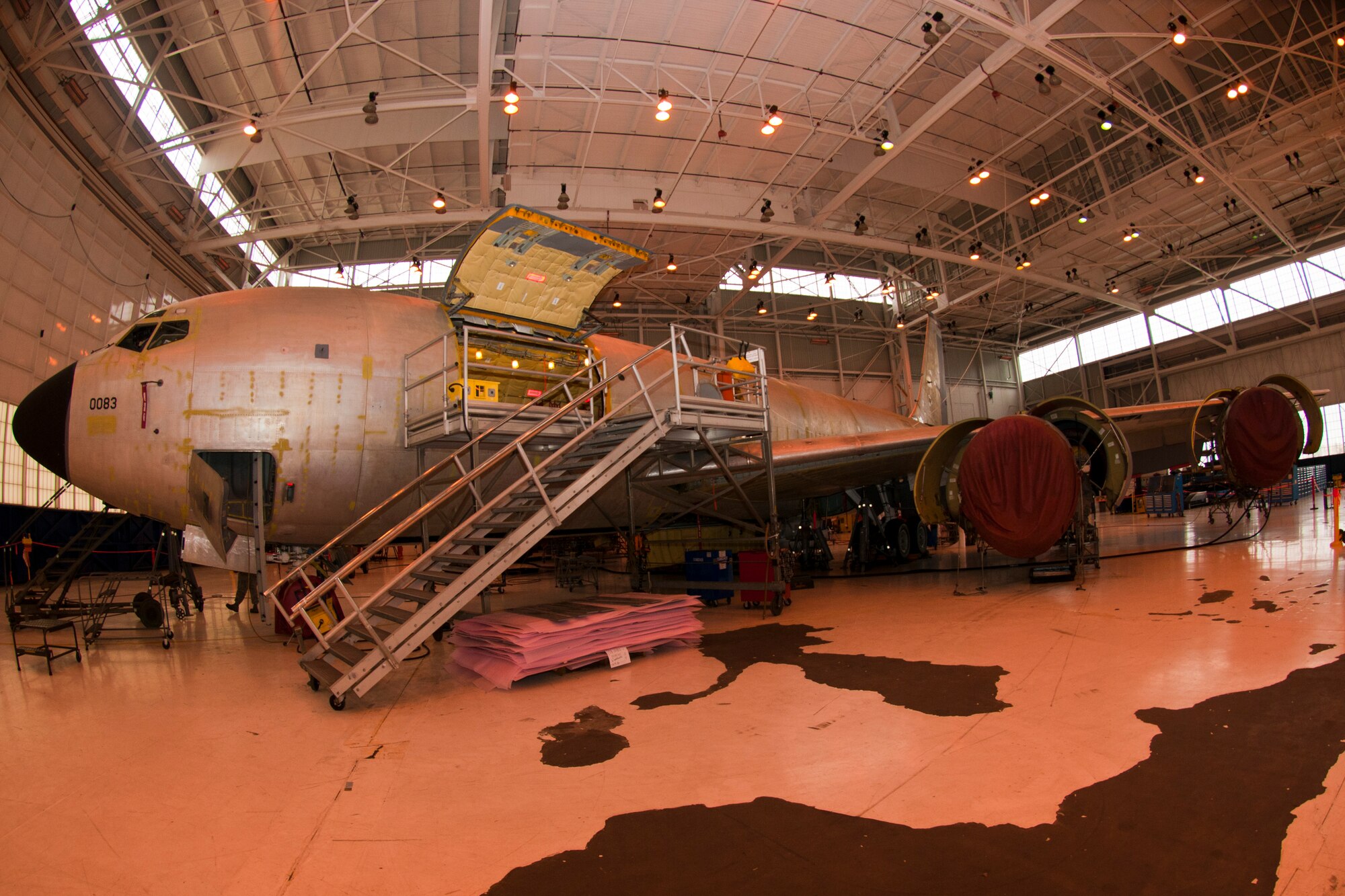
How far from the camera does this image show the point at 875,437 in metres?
11.0

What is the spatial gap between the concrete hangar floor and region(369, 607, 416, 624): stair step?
675 mm

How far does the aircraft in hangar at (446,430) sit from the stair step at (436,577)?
1.1 inches

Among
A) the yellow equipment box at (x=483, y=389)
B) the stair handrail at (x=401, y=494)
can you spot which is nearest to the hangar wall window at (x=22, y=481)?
the yellow equipment box at (x=483, y=389)

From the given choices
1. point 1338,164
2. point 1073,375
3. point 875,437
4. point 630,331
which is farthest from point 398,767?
point 1073,375

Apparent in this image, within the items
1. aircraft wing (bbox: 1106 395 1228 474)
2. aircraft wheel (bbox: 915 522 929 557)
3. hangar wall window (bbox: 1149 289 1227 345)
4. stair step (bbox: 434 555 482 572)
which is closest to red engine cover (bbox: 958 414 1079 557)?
aircraft wing (bbox: 1106 395 1228 474)

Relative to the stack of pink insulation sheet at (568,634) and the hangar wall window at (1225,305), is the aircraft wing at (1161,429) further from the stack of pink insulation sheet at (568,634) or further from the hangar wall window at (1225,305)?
the hangar wall window at (1225,305)

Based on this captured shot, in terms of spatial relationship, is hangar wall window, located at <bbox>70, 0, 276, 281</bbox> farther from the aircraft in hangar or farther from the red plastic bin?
the red plastic bin

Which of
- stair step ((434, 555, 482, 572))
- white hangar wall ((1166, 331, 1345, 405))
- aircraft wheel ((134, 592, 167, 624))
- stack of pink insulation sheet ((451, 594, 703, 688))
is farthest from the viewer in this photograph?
white hangar wall ((1166, 331, 1345, 405))

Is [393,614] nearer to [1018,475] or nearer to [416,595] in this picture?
[416,595]

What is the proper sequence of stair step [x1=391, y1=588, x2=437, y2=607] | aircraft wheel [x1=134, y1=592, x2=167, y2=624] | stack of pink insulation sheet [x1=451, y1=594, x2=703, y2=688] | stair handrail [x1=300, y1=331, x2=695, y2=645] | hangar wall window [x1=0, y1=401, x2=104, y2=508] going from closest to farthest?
stair handrail [x1=300, y1=331, x2=695, y2=645], stair step [x1=391, y1=588, x2=437, y2=607], stack of pink insulation sheet [x1=451, y1=594, x2=703, y2=688], aircraft wheel [x1=134, y1=592, x2=167, y2=624], hangar wall window [x1=0, y1=401, x2=104, y2=508]

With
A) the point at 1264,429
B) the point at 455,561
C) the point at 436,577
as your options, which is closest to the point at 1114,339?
the point at 1264,429

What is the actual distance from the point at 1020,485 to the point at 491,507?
712 centimetres

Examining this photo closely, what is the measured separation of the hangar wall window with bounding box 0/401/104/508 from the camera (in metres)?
16.9

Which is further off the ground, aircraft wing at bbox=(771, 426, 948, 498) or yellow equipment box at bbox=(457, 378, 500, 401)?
yellow equipment box at bbox=(457, 378, 500, 401)
